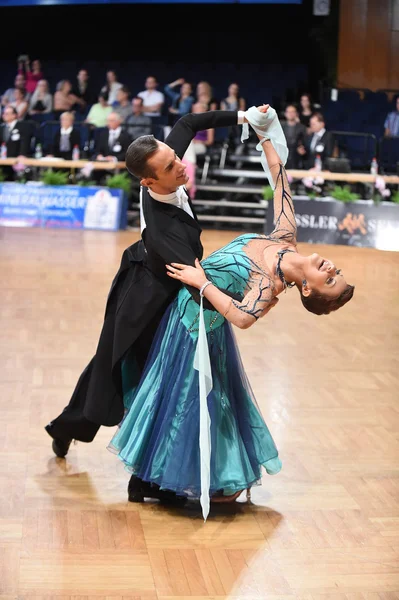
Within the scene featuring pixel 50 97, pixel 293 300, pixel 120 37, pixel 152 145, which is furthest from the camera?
pixel 120 37

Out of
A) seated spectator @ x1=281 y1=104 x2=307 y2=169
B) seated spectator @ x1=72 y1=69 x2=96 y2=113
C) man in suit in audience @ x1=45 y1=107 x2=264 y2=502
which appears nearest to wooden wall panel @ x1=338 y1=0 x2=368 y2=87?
seated spectator @ x1=281 y1=104 x2=307 y2=169

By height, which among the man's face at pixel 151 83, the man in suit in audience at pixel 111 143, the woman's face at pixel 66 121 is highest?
the man's face at pixel 151 83

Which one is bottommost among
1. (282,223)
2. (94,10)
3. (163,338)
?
(163,338)

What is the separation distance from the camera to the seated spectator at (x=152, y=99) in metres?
11.5

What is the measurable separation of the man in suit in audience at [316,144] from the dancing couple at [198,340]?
7.16 m

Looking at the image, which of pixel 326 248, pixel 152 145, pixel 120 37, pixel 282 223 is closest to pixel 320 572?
pixel 282 223

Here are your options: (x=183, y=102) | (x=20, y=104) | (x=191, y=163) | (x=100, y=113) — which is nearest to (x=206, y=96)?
(x=183, y=102)

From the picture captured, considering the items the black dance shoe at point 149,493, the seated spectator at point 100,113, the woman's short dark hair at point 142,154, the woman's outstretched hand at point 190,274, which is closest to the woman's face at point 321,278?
the woman's outstretched hand at point 190,274

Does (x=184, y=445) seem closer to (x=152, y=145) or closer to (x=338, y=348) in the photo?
(x=152, y=145)

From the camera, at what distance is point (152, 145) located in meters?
2.92

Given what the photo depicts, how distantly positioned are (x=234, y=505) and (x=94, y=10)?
11441mm

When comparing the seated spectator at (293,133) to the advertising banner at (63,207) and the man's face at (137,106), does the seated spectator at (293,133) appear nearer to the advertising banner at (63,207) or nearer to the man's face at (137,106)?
the man's face at (137,106)

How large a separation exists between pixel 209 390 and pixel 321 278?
0.55 m

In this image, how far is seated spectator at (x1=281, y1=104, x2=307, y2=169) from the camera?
10336mm
